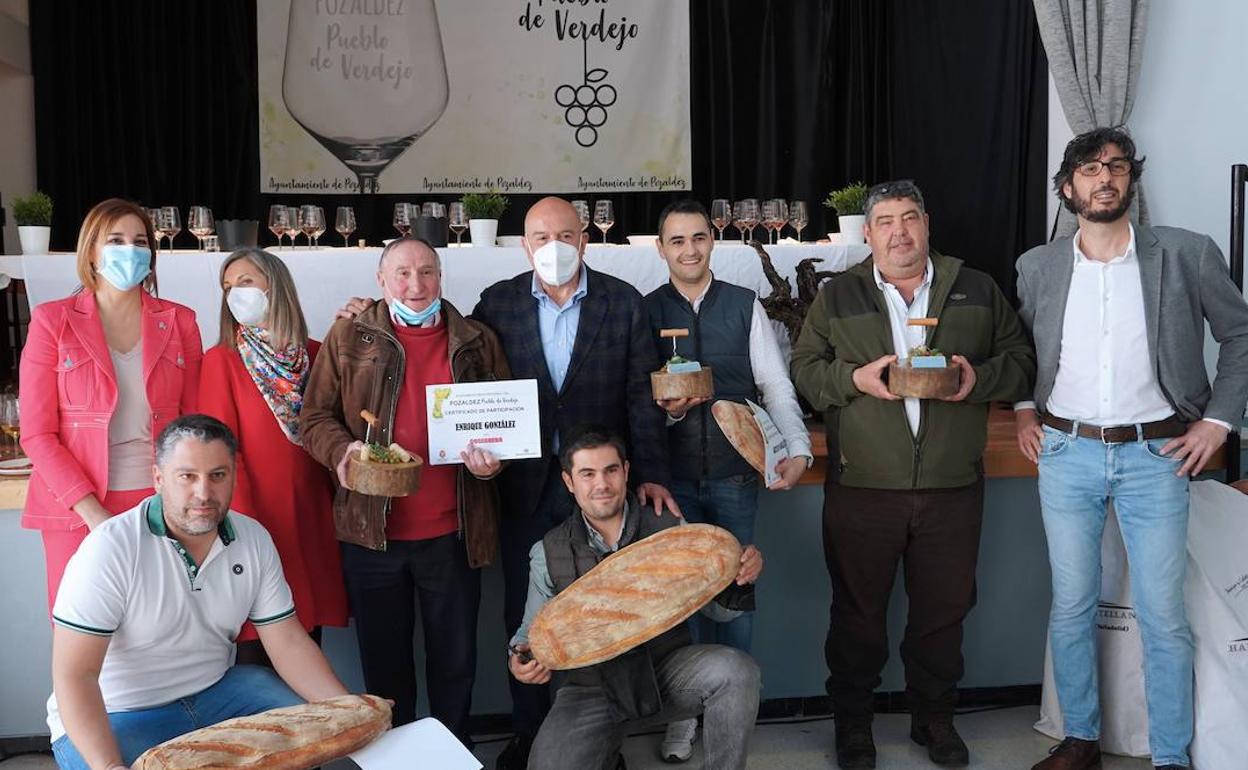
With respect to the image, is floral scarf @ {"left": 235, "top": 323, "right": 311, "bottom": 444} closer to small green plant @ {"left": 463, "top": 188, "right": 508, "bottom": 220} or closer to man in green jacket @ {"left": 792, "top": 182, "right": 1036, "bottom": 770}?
man in green jacket @ {"left": 792, "top": 182, "right": 1036, "bottom": 770}

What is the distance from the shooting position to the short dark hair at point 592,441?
2648 millimetres

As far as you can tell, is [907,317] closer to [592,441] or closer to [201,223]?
[592,441]

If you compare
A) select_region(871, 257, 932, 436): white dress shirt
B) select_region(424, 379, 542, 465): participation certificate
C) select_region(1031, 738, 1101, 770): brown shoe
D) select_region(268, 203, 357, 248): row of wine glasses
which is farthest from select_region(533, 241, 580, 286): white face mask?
select_region(268, 203, 357, 248): row of wine glasses

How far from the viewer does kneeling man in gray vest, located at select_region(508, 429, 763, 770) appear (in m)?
2.60

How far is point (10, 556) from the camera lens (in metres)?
3.22

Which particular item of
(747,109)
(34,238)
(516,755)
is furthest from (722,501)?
(747,109)

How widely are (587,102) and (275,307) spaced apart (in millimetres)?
4649

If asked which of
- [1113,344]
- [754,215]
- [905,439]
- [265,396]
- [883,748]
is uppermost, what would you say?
[754,215]

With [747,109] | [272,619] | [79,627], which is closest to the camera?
[79,627]

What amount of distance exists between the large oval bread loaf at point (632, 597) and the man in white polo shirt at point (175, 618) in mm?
504

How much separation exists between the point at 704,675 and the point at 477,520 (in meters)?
0.68

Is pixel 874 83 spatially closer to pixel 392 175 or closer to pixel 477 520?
pixel 392 175

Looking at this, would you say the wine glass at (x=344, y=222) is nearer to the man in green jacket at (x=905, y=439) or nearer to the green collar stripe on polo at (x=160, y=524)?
the man in green jacket at (x=905, y=439)

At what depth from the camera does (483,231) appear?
5043 mm
